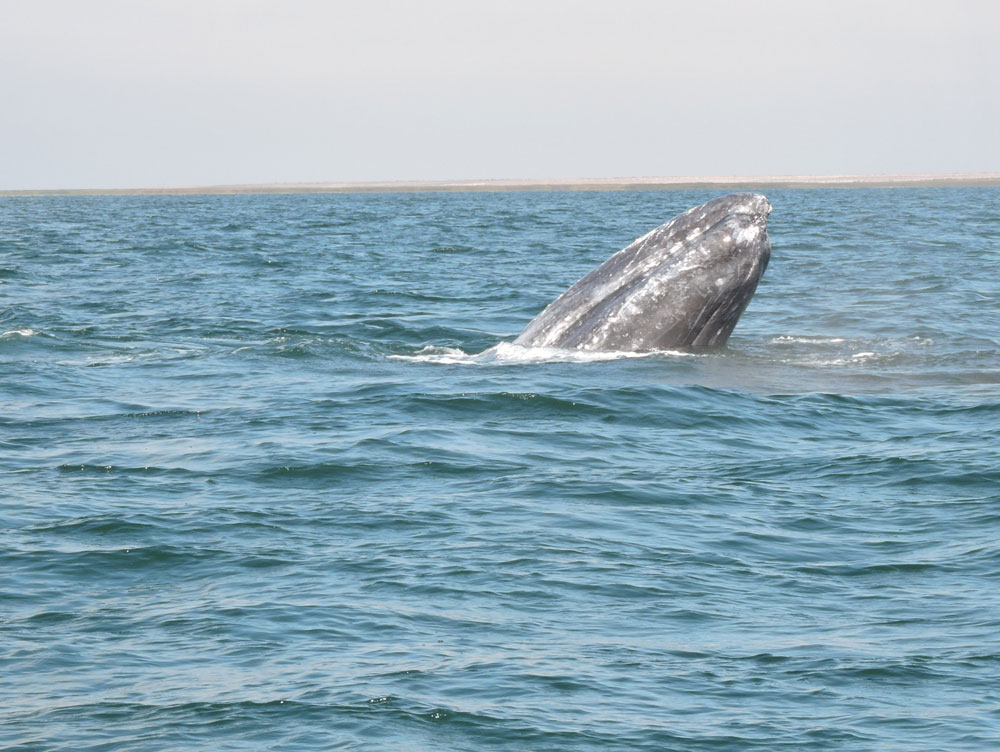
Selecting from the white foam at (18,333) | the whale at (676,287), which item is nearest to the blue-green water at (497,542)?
the white foam at (18,333)

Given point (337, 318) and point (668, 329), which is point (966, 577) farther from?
point (337, 318)

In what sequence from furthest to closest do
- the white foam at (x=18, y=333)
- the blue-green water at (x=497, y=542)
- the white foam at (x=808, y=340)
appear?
the white foam at (x=18, y=333), the white foam at (x=808, y=340), the blue-green water at (x=497, y=542)

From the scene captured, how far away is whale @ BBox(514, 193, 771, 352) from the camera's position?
47.0ft

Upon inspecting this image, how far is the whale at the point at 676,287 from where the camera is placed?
1431cm

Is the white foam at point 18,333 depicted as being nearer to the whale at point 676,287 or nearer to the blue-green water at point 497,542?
the blue-green water at point 497,542

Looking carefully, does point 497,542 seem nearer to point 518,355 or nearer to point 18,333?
point 518,355

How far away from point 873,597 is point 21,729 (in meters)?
4.38

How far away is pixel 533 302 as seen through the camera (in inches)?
936

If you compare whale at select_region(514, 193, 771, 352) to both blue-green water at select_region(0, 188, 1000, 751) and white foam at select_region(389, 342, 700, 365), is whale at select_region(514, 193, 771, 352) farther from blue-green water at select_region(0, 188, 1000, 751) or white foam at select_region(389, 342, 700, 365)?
blue-green water at select_region(0, 188, 1000, 751)

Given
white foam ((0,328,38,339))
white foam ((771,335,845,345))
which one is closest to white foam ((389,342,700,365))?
white foam ((771,335,845,345))

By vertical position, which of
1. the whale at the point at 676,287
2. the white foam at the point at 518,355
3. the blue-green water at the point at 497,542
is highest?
the whale at the point at 676,287

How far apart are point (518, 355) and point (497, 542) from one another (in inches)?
276

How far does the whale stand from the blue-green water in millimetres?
397

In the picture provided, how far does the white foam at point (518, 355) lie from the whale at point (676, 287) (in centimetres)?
10
